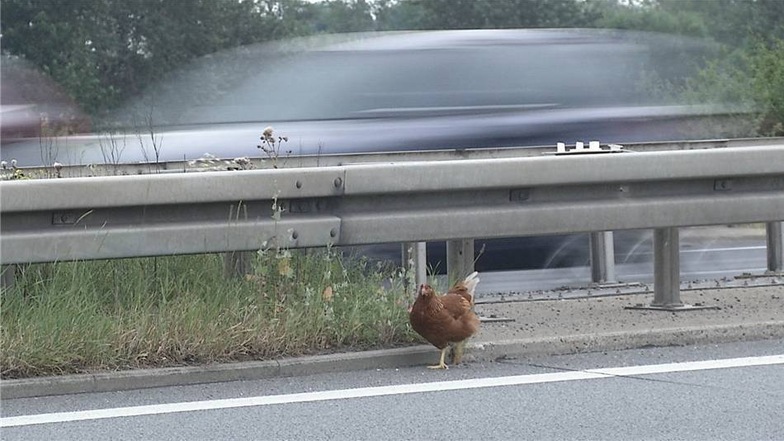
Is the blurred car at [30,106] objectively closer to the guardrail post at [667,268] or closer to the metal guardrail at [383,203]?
the metal guardrail at [383,203]

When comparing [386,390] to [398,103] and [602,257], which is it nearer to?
[602,257]

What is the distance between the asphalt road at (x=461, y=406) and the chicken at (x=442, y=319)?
6.8 inches

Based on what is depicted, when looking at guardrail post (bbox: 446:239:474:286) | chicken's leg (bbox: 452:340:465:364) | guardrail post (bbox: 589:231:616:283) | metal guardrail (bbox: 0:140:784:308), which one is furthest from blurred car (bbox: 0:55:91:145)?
chicken's leg (bbox: 452:340:465:364)

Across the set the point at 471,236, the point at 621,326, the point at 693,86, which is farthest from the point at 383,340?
the point at 693,86

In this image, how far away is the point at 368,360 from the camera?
6.00 metres

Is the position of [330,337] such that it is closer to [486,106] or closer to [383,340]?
[383,340]

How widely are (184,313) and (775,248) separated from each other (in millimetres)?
4147

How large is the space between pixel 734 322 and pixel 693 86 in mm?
7985

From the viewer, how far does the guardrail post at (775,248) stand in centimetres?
842

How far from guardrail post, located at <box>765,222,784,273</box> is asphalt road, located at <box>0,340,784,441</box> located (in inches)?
92.9

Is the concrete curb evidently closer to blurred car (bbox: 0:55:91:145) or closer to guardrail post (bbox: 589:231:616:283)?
guardrail post (bbox: 589:231:616:283)

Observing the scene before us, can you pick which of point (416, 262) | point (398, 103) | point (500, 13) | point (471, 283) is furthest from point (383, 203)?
point (500, 13)

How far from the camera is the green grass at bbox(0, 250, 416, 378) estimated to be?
5.70 m

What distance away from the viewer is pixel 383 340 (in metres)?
6.18
